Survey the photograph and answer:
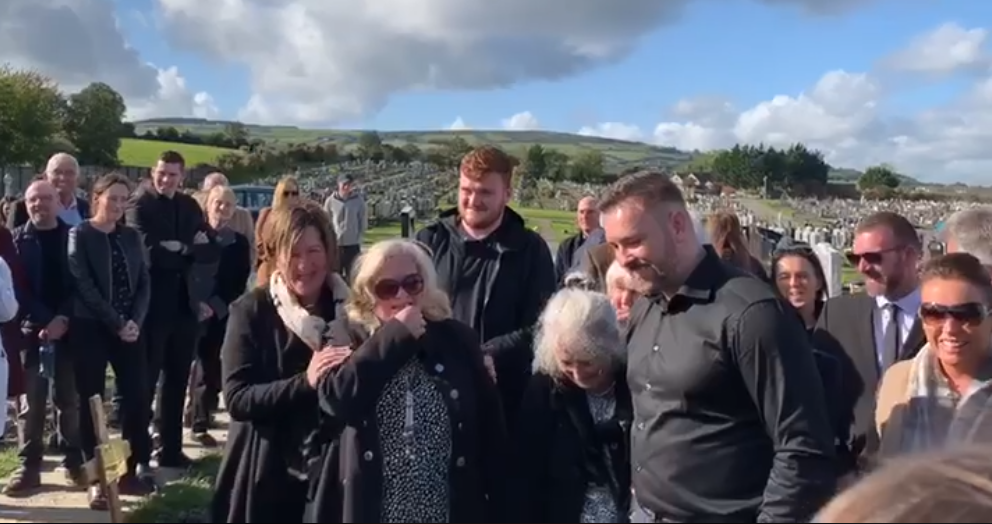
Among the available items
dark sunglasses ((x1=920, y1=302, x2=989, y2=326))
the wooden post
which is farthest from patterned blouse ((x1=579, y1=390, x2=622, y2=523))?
the wooden post

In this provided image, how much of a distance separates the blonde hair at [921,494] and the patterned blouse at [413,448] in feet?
7.45

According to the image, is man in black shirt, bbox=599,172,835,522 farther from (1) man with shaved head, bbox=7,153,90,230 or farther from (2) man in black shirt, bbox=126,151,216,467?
(1) man with shaved head, bbox=7,153,90,230

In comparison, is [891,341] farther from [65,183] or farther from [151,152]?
[151,152]

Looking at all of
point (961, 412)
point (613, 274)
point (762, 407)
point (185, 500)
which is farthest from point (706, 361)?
point (185, 500)

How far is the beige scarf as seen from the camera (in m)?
3.65

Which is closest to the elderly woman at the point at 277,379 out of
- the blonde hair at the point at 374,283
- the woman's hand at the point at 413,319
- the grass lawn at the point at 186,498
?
the blonde hair at the point at 374,283

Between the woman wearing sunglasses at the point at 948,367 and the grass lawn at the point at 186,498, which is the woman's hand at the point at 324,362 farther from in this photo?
the woman wearing sunglasses at the point at 948,367

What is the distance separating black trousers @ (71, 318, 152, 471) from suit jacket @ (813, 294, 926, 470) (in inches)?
165

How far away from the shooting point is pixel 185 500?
6082 millimetres

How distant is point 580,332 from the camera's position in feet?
11.7

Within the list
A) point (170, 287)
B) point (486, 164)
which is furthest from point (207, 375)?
point (486, 164)

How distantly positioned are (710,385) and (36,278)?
509 cm

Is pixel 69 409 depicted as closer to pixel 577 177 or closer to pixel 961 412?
pixel 961 412

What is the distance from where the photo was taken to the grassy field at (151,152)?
54.3 metres
